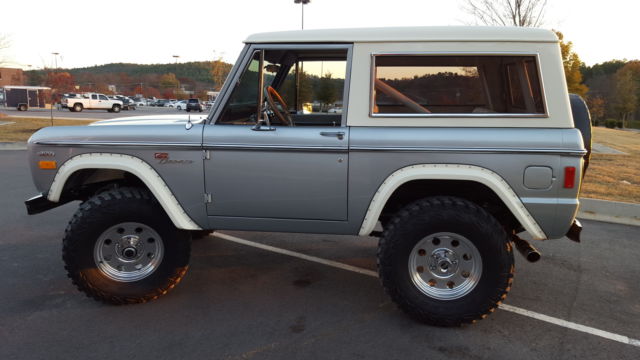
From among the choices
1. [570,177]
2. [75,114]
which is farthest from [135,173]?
[75,114]

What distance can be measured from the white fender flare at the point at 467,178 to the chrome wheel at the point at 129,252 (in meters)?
1.91

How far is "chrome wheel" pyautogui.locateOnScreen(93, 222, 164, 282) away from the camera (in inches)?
140

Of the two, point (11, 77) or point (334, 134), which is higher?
point (11, 77)

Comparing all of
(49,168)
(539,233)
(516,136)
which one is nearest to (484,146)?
(516,136)

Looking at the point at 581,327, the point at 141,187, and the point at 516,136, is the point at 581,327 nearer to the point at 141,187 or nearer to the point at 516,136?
the point at 516,136

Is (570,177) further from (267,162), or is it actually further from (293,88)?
(293,88)

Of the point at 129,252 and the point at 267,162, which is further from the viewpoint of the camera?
the point at 129,252

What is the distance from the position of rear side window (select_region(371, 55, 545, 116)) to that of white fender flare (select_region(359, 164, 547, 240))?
0.43 metres

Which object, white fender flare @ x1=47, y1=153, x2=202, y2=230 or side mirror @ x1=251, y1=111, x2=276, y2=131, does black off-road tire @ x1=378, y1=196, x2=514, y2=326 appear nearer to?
side mirror @ x1=251, y1=111, x2=276, y2=131

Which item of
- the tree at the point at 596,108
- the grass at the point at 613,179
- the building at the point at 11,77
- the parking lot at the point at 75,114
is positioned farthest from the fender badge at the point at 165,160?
the building at the point at 11,77

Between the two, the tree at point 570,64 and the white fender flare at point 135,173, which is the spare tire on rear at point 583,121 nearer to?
the white fender flare at point 135,173

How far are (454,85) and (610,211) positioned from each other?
4532 mm

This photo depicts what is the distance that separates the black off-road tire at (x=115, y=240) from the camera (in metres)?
3.44

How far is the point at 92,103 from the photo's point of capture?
40438 mm
